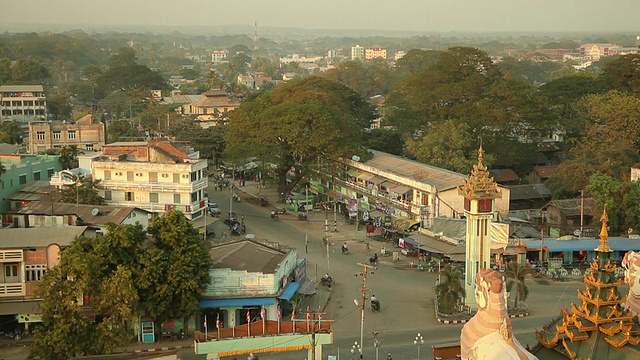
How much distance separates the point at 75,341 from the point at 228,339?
396 cm

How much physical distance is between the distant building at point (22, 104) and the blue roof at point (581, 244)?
47526 mm

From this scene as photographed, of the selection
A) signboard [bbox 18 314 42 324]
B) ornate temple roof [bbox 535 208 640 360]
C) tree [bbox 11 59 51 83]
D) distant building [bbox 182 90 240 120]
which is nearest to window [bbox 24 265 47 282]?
signboard [bbox 18 314 42 324]

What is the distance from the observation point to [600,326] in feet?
45.4

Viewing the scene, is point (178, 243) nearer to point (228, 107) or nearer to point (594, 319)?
point (594, 319)

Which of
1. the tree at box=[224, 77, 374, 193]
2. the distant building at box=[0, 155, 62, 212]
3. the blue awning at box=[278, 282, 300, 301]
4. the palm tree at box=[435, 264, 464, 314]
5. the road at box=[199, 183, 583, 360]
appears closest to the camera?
the road at box=[199, 183, 583, 360]

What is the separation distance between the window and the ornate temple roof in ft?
49.3

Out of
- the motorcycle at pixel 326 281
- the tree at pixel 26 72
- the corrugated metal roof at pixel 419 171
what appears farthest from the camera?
the tree at pixel 26 72

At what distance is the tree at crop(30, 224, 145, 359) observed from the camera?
20000 millimetres

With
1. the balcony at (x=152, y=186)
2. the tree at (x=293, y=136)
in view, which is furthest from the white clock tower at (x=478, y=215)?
the tree at (x=293, y=136)

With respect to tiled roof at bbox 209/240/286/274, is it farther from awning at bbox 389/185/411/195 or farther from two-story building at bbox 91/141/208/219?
awning at bbox 389/185/411/195

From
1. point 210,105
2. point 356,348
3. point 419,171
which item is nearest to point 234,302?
point 356,348

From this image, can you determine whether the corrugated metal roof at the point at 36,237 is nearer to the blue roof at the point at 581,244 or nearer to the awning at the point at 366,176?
the blue roof at the point at 581,244

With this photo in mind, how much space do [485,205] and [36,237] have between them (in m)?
13.6

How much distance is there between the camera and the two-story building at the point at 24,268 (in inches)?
904
